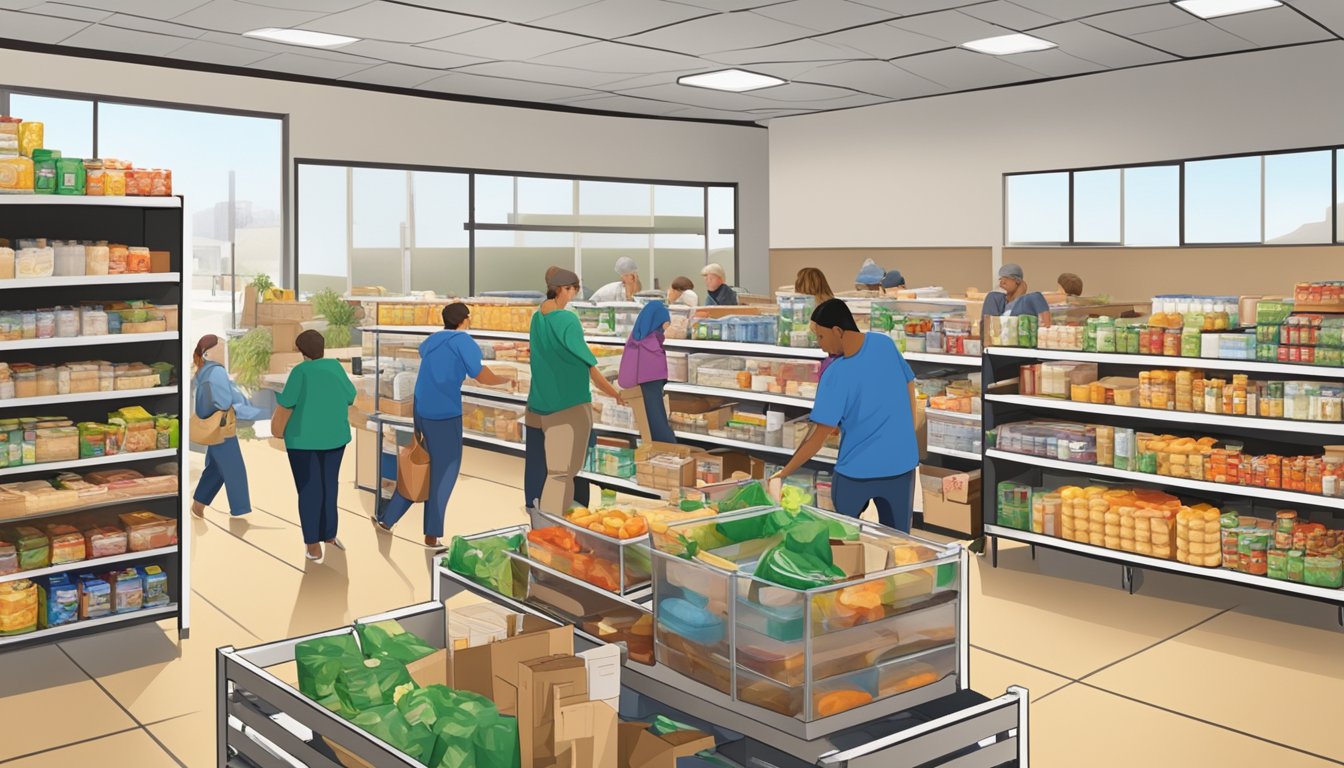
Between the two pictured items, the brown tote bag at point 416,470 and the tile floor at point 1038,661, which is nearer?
the tile floor at point 1038,661

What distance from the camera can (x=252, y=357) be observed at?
12.4m

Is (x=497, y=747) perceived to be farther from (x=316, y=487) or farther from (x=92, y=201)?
(x=316, y=487)

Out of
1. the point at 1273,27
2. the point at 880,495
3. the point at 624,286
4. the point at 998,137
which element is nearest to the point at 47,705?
the point at 880,495

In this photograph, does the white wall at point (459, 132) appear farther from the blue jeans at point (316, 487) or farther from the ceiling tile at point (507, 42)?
the blue jeans at point (316, 487)

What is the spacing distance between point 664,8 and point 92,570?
6.19 metres

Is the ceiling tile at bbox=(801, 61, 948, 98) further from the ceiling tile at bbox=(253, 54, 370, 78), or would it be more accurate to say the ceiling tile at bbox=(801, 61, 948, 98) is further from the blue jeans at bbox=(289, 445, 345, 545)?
the blue jeans at bbox=(289, 445, 345, 545)

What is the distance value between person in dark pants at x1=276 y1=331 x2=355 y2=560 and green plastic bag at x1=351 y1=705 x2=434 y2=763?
432cm

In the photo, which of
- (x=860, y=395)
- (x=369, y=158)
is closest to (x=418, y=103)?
(x=369, y=158)

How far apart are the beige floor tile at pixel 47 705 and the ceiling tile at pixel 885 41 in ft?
26.2

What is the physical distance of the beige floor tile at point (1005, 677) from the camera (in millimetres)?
4781

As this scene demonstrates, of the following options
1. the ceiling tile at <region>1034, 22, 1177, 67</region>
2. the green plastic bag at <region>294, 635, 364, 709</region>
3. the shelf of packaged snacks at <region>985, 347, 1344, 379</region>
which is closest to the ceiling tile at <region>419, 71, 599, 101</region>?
the ceiling tile at <region>1034, 22, 1177, 67</region>

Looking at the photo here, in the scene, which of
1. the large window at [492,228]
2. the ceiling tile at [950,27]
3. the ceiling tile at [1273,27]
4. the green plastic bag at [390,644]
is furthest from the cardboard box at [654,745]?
the large window at [492,228]

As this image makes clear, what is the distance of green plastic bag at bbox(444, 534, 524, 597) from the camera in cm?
343

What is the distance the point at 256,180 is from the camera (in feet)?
42.7
